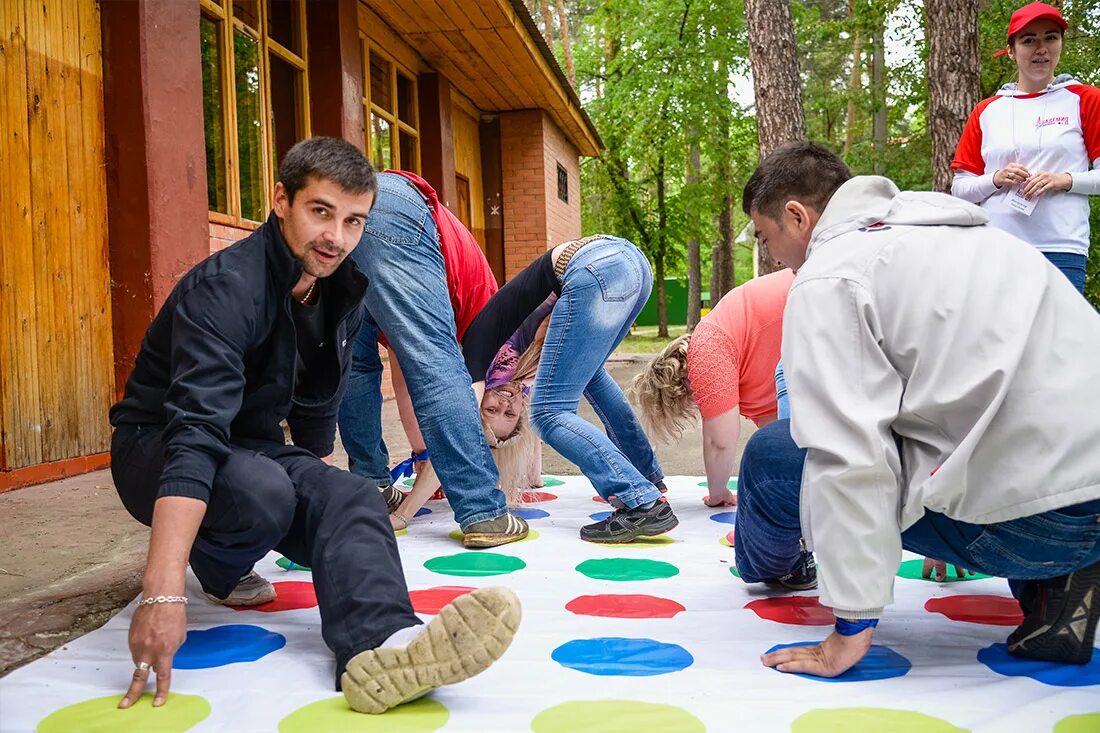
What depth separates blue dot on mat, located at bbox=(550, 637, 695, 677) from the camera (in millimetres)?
1872

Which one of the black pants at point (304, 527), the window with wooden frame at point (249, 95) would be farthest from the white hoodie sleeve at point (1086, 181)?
the window with wooden frame at point (249, 95)

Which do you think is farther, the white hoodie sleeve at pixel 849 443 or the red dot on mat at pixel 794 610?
the red dot on mat at pixel 794 610

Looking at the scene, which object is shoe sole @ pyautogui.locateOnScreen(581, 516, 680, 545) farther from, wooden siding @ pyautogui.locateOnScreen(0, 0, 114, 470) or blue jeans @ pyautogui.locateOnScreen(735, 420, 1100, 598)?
wooden siding @ pyautogui.locateOnScreen(0, 0, 114, 470)

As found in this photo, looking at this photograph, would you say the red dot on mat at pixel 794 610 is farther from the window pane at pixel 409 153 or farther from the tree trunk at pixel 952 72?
the window pane at pixel 409 153

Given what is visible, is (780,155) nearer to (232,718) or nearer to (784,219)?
(784,219)

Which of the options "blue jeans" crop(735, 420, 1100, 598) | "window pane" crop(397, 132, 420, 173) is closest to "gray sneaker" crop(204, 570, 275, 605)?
"blue jeans" crop(735, 420, 1100, 598)

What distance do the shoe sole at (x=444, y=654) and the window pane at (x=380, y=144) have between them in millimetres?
6973

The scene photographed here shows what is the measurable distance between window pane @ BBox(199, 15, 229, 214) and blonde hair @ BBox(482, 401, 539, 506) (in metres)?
2.68

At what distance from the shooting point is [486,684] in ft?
5.93

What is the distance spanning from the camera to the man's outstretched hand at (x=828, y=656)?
1762mm

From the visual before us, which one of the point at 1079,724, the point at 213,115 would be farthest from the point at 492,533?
the point at 213,115

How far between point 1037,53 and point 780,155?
1.98 m

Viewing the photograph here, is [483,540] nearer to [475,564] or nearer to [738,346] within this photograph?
[475,564]

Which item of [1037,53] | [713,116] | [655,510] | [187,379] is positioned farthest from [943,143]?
[713,116]
